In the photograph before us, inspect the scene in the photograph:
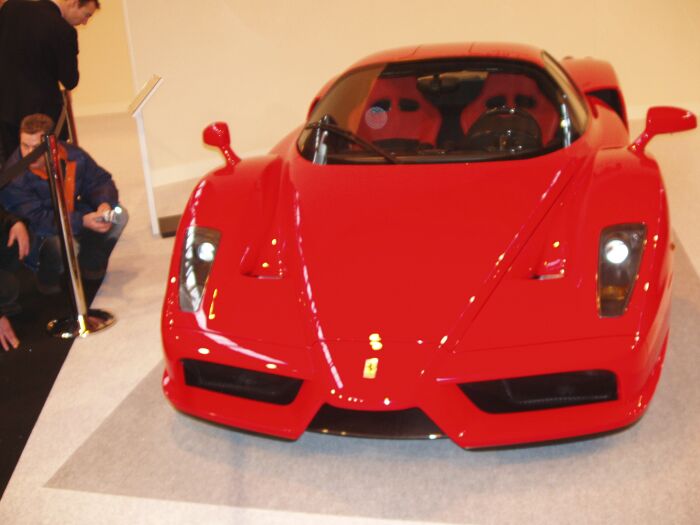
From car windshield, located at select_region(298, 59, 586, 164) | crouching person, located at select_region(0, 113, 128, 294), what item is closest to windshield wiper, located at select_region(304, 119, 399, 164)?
car windshield, located at select_region(298, 59, 586, 164)

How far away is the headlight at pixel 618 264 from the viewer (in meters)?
2.10

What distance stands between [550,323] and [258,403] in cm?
81

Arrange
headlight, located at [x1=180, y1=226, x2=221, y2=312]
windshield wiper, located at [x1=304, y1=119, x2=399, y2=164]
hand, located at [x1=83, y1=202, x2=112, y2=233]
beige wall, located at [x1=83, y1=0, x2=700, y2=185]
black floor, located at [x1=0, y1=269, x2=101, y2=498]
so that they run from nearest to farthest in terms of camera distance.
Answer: headlight, located at [x1=180, y1=226, x2=221, y2=312]
black floor, located at [x1=0, y1=269, x2=101, y2=498]
windshield wiper, located at [x1=304, y1=119, x2=399, y2=164]
hand, located at [x1=83, y1=202, x2=112, y2=233]
beige wall, located at [x1=83, y1=0, x2=700, y2=185]

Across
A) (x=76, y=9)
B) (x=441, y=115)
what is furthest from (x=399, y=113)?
(x=76, y=9)

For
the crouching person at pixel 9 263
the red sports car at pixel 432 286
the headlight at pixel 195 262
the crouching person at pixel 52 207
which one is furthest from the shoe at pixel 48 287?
the headlight at pixel 195 262

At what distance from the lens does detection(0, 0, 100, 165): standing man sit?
4105 millimetres

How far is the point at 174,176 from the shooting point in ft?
18.5

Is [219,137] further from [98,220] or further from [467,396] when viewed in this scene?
[467,396]

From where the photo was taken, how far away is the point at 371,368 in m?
1.99

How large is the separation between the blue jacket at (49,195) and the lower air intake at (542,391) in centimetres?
223

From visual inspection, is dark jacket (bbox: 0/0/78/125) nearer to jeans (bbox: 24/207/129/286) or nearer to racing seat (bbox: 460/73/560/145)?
jeans (bbox: 24/207/129/286)

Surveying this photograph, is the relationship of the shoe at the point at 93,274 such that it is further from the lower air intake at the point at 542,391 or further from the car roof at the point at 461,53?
the lower air intake at the point at 542,391

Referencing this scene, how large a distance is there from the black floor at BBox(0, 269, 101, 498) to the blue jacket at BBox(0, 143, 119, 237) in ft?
1.11

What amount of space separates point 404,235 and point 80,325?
64.7 inches
